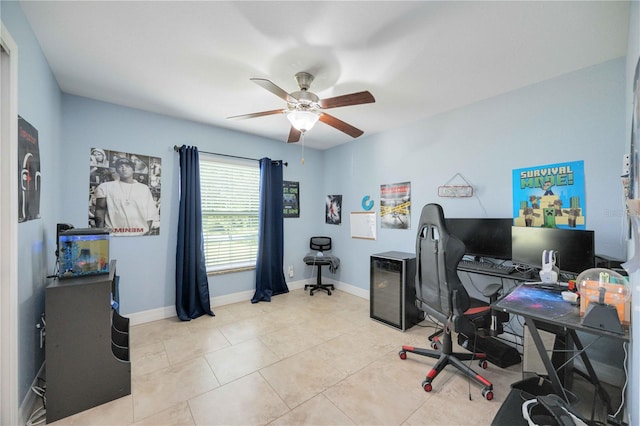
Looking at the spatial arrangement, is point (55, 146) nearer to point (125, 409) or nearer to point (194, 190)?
point (194, 190)

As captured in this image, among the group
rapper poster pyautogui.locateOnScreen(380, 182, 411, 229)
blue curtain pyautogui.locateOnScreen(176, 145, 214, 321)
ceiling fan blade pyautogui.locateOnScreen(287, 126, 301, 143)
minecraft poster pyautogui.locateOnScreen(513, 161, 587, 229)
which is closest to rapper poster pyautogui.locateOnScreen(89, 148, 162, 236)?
blue curtain pyautogui.locateOnScreen(176, 145, 214, 321)

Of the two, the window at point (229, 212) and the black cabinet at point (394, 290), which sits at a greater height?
the window at point (229, 212)

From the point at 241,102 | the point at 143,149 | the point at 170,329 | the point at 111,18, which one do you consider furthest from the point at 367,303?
the point at 111,18

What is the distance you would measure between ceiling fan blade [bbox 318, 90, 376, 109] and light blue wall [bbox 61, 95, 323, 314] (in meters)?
2.13

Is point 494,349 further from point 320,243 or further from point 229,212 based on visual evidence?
point 229,212

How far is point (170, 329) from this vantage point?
9.40 feet

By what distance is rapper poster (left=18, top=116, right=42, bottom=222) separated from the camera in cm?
152

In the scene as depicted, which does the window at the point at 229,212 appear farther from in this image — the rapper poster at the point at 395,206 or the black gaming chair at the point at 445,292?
the black gaming chair at the point at 445,292

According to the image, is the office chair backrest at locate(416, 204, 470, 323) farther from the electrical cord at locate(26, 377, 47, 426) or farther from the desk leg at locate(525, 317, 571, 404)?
the electrical cord at locate(26, 377, 47, 426)

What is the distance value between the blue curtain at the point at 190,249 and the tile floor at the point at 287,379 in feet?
0.87

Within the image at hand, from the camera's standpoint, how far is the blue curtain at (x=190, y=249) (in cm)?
315

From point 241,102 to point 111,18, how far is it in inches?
48.9

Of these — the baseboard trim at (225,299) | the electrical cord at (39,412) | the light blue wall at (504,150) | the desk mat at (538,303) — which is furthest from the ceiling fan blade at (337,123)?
the electrical cord at (39,412)

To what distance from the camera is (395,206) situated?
141 inches
